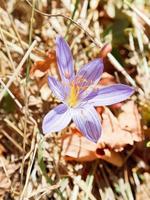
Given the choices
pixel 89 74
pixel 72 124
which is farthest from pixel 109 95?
pixel 72 124

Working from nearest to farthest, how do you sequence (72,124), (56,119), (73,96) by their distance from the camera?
1. (56,119)
2. (73,96)
3. (72,124)

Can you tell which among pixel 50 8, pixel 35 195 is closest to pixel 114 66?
pixel 50 8

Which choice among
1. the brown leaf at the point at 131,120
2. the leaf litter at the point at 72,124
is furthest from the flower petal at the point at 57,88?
the brown leaf at the point at 131,120

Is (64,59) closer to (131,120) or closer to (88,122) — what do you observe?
(88,122)

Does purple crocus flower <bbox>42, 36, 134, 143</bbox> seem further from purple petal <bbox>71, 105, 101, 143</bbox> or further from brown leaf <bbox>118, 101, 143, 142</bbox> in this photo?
brown leaf <bbox>118, 101, 143, 142</bbox>

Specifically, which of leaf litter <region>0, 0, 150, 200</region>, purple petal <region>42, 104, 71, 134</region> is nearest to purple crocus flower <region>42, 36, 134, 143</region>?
purple petal <region>42, 104, 71, 134</region>

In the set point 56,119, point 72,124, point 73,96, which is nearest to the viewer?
point 56,119
